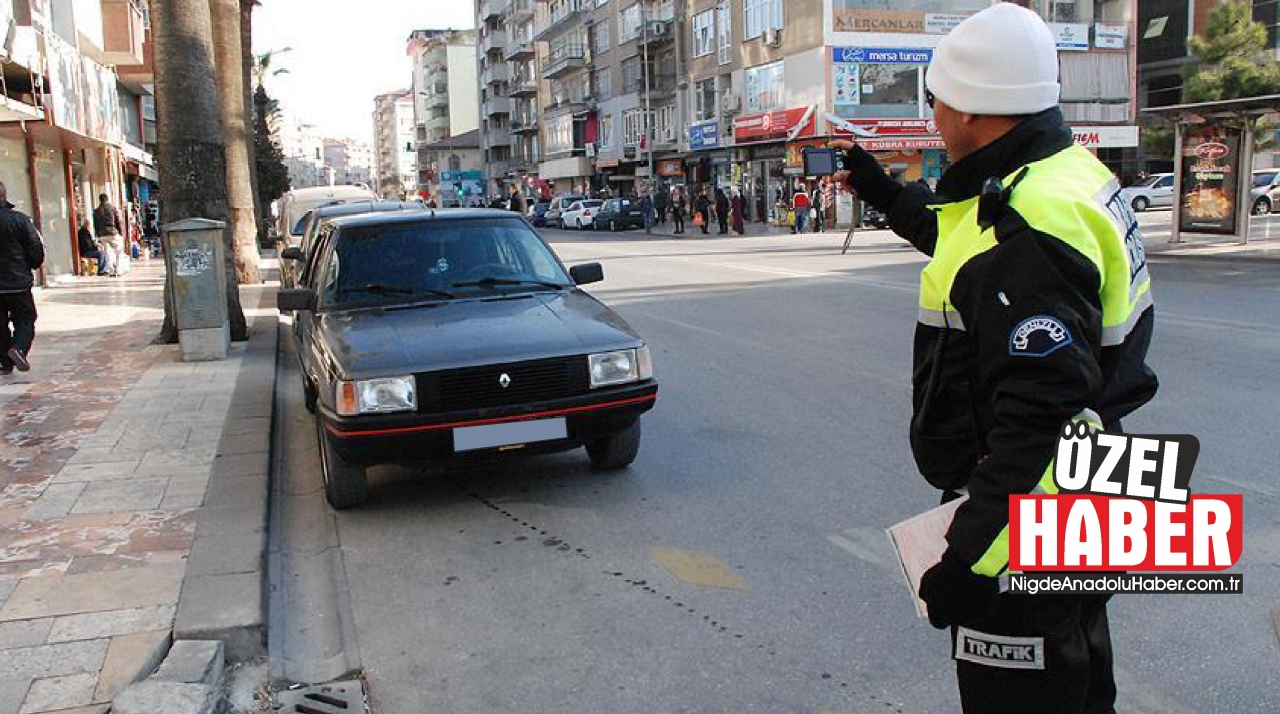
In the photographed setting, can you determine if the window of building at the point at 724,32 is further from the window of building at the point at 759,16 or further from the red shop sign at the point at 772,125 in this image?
the red shop sign at the point at 772,125

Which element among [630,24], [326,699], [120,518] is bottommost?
[326,699]

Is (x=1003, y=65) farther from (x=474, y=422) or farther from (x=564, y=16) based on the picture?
(x=564, y=16)

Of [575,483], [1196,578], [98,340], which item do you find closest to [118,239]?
[98,340]

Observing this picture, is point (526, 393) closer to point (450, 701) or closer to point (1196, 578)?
point (450, 701)

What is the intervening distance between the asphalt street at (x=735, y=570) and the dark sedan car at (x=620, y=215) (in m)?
38.5

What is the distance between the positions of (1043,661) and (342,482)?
4.60 metres

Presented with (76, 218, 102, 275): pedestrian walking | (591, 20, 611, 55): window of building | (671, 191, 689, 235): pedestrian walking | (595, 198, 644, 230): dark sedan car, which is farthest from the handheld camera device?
(591, 20, 611, 55): window of building

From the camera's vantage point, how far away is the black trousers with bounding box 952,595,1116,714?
2.13 meters

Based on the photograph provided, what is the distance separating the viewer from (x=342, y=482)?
604 cm

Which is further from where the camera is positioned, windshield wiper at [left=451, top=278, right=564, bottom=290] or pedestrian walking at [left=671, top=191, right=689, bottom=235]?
pedestrian walking at [left=671, top=191, right=689, bottom=235]

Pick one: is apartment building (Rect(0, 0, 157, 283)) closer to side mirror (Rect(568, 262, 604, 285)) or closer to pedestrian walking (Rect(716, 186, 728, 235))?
side mirror (Rect(568, 262, 604, 285))

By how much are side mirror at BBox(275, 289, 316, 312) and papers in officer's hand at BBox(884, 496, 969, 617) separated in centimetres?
529

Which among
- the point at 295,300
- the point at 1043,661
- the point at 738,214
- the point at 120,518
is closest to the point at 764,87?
the point at 738,214

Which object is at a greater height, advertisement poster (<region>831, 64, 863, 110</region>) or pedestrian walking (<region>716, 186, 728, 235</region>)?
advertisement poster (<region>831, 64, 863, 110</region>)
